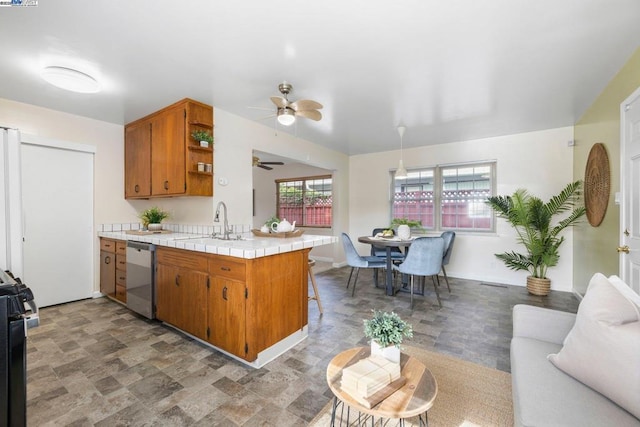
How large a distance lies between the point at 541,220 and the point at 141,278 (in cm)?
532

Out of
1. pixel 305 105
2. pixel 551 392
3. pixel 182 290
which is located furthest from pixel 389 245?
pixel 551 392

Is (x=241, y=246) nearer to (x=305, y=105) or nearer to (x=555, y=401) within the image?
(x=305, y=105)

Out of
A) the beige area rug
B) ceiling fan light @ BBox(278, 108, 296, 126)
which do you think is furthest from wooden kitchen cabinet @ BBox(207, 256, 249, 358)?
ceiling fan light @ BBox(278, 108, 296, 126)

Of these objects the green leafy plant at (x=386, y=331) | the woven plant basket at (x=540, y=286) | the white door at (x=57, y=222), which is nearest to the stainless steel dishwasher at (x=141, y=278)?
the white door at (x=57, y=222)

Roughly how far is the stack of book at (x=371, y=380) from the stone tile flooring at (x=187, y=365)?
26.9 inches

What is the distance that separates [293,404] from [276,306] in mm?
734

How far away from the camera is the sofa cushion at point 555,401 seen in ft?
3.24

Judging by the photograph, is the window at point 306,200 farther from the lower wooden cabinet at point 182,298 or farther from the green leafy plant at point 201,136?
the lower wooden cabinet at point 182,298

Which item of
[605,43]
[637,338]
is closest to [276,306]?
[637,338]

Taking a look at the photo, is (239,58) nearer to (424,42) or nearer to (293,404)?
(424,42)

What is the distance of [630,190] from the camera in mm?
2373

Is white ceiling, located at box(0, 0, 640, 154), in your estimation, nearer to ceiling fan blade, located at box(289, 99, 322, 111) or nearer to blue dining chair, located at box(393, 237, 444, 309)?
ceiling fan blade, located at box(289, 99, 322, 111)

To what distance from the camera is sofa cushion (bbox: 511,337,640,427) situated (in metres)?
0.99

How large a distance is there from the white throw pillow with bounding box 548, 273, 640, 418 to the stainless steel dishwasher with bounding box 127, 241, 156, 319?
3263 millimetres
